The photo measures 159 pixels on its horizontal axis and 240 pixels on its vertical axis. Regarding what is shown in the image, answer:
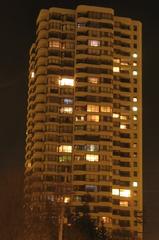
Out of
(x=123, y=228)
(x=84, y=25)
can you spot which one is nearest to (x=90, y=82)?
(x=84, y=25)

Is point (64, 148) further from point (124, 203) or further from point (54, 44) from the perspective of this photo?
point (54, 44)

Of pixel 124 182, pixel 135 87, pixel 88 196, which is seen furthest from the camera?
pixel 135 87

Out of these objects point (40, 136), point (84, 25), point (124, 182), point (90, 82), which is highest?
point (84, 25)

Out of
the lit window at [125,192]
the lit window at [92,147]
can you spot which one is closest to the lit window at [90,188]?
the lit window at [92,147]

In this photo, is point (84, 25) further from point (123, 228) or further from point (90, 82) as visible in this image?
point (123, 228)

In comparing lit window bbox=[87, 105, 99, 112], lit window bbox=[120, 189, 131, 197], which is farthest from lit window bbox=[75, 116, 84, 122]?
lit window bbox=[120, 189, 131, 197]

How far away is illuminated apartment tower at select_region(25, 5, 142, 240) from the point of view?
5866 inches

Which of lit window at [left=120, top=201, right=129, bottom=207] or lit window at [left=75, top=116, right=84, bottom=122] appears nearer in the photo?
lit window at [left=75, top=116, right=84, bottom=122]

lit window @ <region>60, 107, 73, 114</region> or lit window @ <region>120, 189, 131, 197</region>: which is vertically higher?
lit window @ <region>60, 107, 73, 114</region>

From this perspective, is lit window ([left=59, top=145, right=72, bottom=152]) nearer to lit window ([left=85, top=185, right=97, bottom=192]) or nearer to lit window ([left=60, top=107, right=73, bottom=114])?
lit window ([left=60, top=107, right=73, bottom=114])

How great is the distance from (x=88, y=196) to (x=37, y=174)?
38.8 ft

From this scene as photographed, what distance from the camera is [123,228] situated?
150 metres

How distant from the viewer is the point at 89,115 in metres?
154

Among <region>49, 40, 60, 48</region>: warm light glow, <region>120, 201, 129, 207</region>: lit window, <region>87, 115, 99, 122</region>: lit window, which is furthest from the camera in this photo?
<region>49, 40, 60, 48</region>: warm light glow
